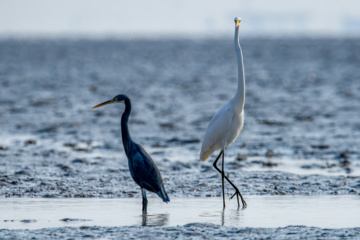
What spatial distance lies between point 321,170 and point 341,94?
58.9 ft

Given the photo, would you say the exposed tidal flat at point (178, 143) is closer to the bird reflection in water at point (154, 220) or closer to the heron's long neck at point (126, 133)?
the bird reflection in water at point (154, 220)

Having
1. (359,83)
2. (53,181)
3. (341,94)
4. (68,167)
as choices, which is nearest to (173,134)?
(68,167)

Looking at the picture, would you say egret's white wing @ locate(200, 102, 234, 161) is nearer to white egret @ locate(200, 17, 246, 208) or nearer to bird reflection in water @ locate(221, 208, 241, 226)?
white egret @ locate(200, 17, 246, 208)

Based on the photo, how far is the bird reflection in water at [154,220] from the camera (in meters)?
7.89

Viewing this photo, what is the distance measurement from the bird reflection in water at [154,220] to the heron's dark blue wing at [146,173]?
0.75ft

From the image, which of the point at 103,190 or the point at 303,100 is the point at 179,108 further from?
the point at 103,190

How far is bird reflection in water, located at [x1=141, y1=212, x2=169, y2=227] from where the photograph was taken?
25.9ft

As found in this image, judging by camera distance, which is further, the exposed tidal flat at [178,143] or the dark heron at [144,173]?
the exposed tidal flat at [178,143]

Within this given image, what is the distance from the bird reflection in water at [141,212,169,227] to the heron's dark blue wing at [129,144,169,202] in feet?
0.75

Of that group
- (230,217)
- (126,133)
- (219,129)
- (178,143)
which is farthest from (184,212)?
(178,143)

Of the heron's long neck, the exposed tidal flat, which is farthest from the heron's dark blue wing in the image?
the exposed tidal flat

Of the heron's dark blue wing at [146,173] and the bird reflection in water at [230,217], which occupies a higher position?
the heron's dark blue wing at [146,173]

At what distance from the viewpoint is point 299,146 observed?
587 inches

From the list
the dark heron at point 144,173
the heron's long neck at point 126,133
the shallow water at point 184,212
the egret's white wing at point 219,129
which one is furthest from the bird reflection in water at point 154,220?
the egret's white wing at point 219,129
